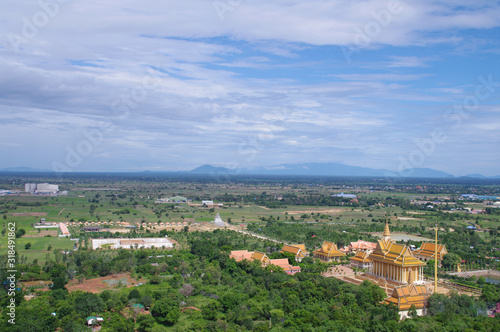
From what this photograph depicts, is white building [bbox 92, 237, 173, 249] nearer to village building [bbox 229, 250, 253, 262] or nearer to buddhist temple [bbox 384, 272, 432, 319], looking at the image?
village building [bbox 229, 250, 253, 262]

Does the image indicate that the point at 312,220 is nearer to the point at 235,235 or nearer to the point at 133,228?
the point at 235,235

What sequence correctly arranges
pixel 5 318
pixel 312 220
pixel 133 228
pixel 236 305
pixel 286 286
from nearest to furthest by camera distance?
1. pixel 5 318
2. pixel 236 305
3. pixel 286 286
4. pixel 133 228
5. pixel 312 220

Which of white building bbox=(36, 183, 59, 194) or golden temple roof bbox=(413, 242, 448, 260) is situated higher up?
white building bbox=(36, 183, 59, 194)

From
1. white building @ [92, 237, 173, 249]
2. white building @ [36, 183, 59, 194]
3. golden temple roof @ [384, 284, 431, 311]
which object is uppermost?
white building @ [36, 183, 59, 194]

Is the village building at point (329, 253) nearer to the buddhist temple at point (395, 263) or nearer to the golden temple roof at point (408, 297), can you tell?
the buddhist temple at point (395, 263)

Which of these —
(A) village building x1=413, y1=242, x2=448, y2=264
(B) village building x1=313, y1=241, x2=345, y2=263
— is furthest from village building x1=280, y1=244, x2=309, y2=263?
(A) village building x1=413, y1=242, x2=448, y2=264

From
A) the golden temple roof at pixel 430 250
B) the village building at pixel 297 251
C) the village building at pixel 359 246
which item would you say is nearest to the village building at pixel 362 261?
the village building at pixel 297 251

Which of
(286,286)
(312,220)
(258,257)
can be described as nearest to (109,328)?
(286,286)
